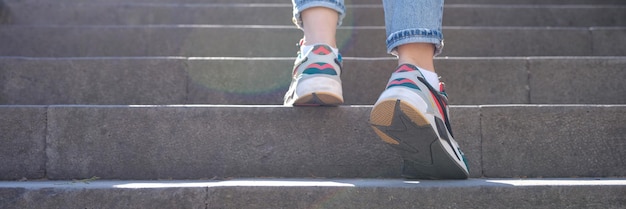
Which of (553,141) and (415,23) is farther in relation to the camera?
(553,141)

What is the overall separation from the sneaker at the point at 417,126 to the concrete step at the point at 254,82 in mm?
841

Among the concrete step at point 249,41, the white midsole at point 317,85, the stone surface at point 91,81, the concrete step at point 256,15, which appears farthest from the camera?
the concrete step at point 256,15

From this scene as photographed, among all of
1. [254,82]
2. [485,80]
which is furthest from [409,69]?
[254,82]

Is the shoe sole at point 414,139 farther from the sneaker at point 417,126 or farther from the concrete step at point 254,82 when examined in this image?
the concrete step at point 254,82

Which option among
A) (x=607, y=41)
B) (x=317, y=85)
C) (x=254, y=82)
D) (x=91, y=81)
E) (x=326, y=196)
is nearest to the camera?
(x=326, y=196)

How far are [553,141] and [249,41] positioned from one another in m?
1.75

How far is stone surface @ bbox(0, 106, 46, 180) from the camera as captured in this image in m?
2.39

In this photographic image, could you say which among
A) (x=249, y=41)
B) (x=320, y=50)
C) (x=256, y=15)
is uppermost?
(x=256, y=15)

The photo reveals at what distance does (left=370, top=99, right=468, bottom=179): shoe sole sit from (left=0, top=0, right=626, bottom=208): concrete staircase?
0.05 m

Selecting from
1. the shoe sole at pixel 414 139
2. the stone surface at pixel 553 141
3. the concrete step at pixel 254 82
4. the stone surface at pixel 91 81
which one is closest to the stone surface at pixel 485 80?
the concrete step at pixel 254 82

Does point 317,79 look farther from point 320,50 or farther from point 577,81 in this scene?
point 577,81

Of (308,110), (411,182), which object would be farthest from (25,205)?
(411,182)

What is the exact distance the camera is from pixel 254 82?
10.1ft

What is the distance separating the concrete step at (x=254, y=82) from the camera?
2957 mm
